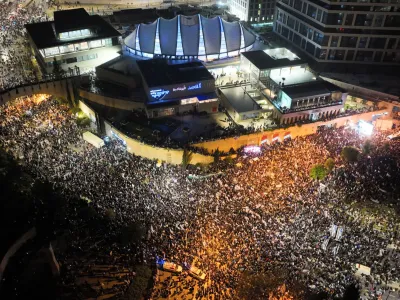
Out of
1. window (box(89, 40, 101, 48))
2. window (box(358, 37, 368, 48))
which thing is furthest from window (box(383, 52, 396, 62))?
window (box(89, 40, 101, 48))

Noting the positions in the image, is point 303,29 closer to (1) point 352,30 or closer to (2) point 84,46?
(1) point 352,30

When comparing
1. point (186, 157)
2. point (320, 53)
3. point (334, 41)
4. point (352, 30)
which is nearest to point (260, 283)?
point (186, 157)

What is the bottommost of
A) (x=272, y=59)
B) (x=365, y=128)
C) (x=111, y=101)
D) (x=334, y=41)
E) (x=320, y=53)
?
(x=365, y=128)

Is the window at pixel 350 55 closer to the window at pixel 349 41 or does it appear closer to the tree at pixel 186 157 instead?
the window at pixel 349 41

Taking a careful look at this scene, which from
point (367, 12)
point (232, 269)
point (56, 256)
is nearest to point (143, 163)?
point (56, 256)

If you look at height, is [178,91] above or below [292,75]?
above

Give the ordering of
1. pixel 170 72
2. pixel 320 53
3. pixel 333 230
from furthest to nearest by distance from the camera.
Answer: pixel 320 53 → pixel 170 72 → pixel 333 230

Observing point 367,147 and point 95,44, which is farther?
point 95,44

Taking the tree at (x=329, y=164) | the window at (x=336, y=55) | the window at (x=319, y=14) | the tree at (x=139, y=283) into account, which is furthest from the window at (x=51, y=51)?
the window at (x=336, y=55)

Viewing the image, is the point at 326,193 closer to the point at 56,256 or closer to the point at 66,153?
the point at 56,256
